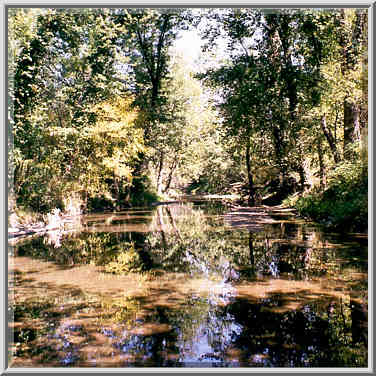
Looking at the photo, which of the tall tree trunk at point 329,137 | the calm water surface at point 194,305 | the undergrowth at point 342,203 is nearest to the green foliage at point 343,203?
→ the undergrowth at point 342,203

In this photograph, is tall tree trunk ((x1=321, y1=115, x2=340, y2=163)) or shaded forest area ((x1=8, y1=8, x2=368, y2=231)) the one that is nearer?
shaded forest area ((x1=8, y1=8, x2=368, y2=231))

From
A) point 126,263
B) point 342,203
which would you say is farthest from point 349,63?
point 126,263

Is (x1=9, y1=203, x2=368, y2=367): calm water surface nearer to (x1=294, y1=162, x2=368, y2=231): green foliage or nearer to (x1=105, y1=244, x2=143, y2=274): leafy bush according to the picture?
(x1=105, y1=244, x2=143, y2=274): leafy bush

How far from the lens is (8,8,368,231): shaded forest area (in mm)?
8969

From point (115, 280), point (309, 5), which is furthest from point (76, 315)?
point (309, 5)

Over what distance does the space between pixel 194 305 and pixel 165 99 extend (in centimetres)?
1884

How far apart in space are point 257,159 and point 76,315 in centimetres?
1972

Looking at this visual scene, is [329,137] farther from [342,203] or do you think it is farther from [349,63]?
[342,203]

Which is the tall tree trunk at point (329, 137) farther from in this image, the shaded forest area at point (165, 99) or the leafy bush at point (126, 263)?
the leafy bush at point (126, 263)

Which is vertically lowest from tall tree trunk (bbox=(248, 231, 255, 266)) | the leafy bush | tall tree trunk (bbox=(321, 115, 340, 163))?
the leafy bush

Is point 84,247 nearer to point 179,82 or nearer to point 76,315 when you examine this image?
point 76,315

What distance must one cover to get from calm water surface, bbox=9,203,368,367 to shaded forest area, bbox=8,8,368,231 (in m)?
1.57

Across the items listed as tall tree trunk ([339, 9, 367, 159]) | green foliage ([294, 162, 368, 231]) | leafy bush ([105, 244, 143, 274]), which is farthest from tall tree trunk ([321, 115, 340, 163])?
leafy bush ([105, 244, 143, 274])

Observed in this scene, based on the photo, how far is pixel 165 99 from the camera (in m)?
22.2
